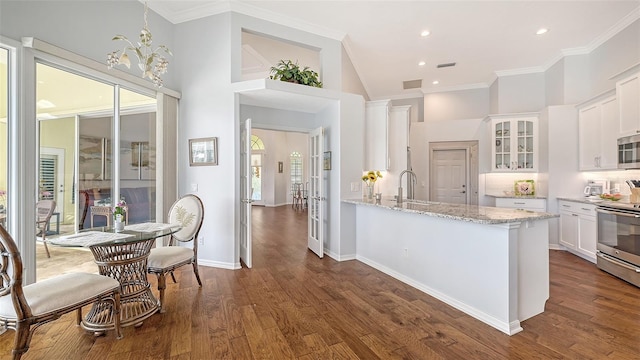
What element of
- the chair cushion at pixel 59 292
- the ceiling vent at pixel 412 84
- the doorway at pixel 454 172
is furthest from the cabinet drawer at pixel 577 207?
the chair cushion at pixel 59 292

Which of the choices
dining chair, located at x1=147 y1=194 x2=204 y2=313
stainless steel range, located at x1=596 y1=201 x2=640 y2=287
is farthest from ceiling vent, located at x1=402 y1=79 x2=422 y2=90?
dining chair, located at x1=147 y1=194 x2=204 y2=313

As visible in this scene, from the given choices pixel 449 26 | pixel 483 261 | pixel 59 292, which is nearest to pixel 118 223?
pixel 59 292

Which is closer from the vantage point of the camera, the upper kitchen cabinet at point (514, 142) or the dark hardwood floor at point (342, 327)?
the dark hardwood floor at point (342, 327)

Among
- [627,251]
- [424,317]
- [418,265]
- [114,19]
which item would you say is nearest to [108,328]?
[424,317]

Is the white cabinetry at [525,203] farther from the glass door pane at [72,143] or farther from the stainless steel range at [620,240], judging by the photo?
the glass door pane at [72,143]

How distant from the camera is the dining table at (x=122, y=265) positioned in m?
2.24

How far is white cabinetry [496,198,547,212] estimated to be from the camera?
5031 mm

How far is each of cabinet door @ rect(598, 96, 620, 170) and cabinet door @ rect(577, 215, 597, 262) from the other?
2.67 ft

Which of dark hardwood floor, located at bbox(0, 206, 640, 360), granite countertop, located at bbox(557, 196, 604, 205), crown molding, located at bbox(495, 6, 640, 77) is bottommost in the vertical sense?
dark hardwood floor, located at bbox(0, 206, 640, 360)

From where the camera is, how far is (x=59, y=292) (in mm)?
1861

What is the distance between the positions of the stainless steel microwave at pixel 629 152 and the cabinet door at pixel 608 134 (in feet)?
0.47

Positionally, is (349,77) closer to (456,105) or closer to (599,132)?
(456,105)

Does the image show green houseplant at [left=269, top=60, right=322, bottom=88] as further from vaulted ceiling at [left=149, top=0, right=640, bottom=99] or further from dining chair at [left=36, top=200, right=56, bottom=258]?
dining chair at [left=36, top=200, right=56, bottom=258]

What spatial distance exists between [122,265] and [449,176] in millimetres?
6626
